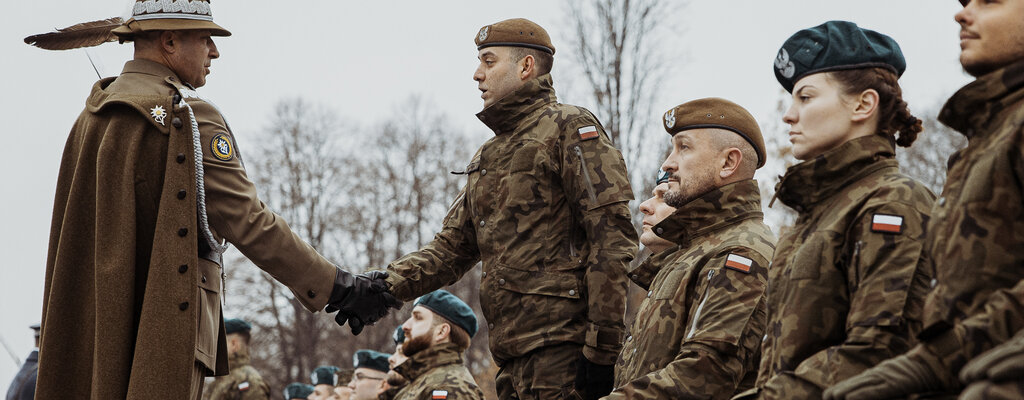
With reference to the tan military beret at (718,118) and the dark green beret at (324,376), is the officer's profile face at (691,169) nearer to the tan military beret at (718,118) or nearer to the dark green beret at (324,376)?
the tan military beret at (718,118)

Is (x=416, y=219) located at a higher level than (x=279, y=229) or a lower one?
higher

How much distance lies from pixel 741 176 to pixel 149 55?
280 cm

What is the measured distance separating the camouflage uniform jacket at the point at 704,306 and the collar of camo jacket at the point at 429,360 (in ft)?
13.1

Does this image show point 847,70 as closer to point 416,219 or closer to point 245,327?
point 245,327

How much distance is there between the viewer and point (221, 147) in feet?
18.5

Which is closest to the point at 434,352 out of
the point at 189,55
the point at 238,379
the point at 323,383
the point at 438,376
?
the point at 438,376

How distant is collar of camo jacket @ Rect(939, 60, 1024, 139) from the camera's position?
313 centimetres

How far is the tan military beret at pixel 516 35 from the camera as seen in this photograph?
22.9ft

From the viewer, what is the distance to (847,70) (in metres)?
4.25

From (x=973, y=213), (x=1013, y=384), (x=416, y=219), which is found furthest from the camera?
(x=416, y=219)

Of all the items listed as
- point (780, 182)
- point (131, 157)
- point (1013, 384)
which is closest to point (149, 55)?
point (131, 157)

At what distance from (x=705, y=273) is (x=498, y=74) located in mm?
2183

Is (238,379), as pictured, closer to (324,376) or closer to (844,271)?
(324,376)

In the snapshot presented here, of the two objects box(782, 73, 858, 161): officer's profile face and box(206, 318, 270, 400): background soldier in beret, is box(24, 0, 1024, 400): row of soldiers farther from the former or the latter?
box(206, 318, 270, 400): background soldier in beret
